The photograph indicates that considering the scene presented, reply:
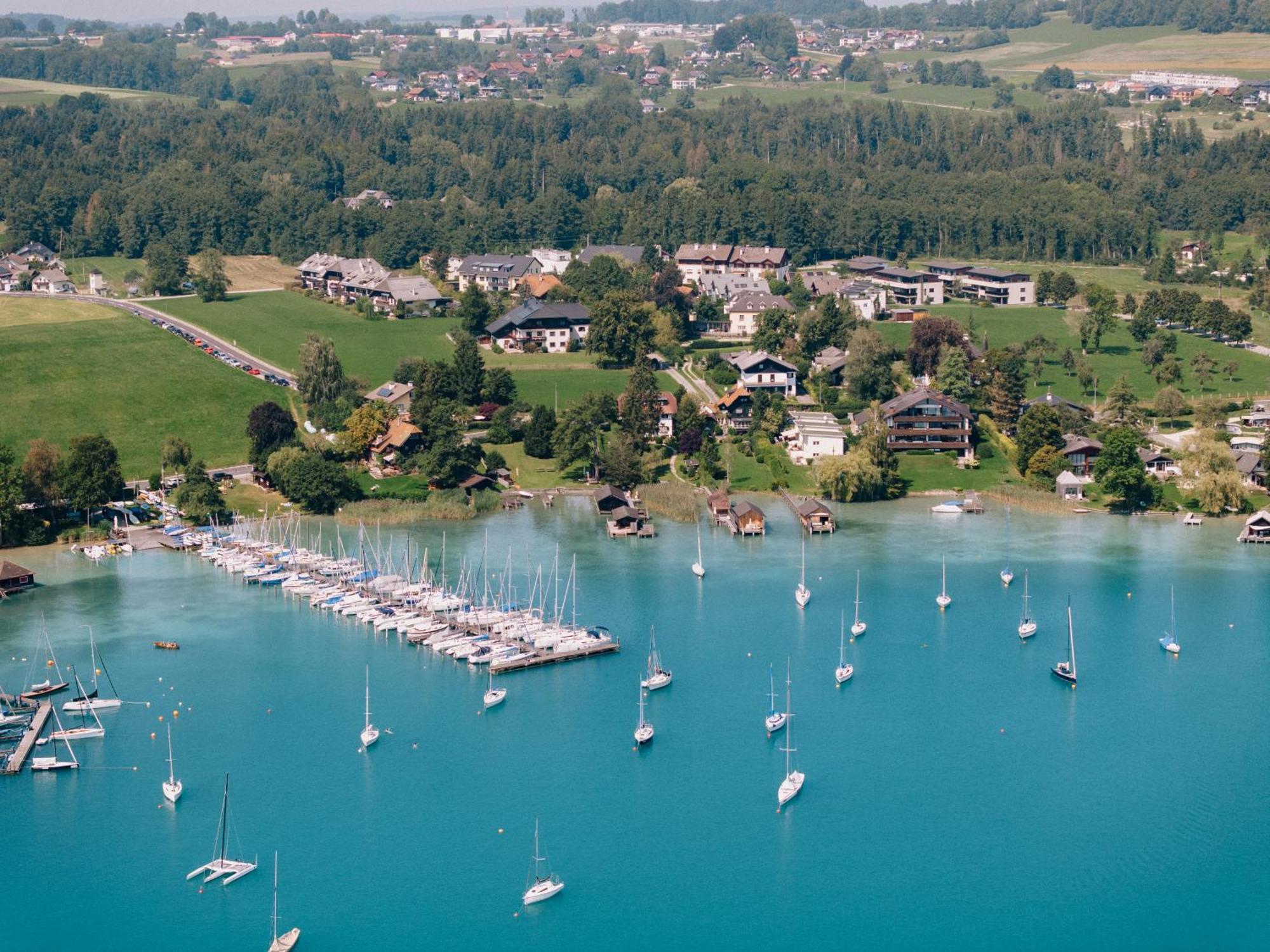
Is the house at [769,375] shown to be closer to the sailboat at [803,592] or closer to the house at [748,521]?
the house at [748,521]

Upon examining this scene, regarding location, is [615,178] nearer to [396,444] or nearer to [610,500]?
[396,444]

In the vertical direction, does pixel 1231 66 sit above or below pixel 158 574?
above

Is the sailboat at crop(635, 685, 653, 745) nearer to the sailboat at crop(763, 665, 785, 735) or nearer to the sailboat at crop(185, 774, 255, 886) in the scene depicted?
the sailboat at crop(763, 665, 785, 735)

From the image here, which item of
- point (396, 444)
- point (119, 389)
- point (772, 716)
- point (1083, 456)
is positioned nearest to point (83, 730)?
point (772, 716)

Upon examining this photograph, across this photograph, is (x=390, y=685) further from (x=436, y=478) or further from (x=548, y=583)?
(x=436, y=478)

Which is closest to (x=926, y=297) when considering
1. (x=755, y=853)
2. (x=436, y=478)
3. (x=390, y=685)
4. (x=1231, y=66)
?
(x=436, y=478)

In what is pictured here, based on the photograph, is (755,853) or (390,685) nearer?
(755,853)

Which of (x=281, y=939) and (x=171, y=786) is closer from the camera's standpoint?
(x=281, y=939)
